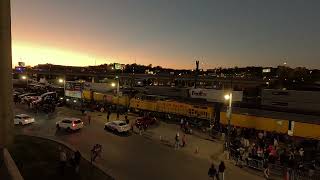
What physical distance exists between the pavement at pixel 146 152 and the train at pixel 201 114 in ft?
10.9

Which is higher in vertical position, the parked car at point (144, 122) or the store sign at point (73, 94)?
the store sign at point (73, 94)

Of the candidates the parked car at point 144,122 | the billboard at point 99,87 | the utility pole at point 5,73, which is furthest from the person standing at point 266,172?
the billboard at point 99,87

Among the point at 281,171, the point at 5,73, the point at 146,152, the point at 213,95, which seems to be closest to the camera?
the point at 5,73

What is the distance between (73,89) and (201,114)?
24.5 metres

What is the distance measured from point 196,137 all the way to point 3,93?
22319 millimetres

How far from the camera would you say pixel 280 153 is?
25.4 metres

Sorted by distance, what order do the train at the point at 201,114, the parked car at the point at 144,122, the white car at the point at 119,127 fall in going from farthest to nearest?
the parked car at the point at 144,122, the white car at the point at 119,127, the train at the point at 201,114

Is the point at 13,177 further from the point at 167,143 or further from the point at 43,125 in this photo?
the point at 43,125

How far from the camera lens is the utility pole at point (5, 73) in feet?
39.7

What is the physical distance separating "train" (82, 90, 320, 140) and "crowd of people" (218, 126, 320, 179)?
0.74 m

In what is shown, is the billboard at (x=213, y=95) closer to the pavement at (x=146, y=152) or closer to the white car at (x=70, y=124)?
the pavement at (x=146, y=152)

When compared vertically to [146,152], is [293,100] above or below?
above

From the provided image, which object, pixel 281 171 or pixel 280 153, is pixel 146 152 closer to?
pixel 281 171

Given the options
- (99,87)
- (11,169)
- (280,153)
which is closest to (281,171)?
(280,153)
